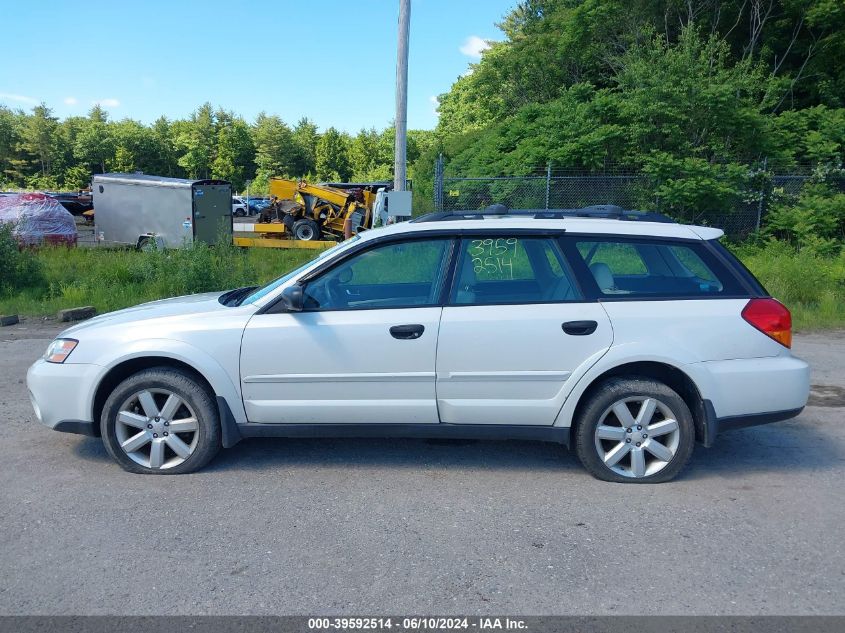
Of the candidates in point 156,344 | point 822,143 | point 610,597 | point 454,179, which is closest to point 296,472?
point 156,344

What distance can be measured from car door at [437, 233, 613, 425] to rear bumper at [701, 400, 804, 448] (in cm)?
79

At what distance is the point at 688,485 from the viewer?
4547 millimetres

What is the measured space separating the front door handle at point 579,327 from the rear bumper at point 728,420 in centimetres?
86

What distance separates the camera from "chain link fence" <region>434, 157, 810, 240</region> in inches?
625

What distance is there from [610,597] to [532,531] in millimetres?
711

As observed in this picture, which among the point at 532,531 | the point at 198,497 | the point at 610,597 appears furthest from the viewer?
the point at 198,497

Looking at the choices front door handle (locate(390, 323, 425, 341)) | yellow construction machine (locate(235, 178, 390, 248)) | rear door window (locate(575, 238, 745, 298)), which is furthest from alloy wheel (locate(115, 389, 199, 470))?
yellow construction machine (locate(235, 178, 390, 248))

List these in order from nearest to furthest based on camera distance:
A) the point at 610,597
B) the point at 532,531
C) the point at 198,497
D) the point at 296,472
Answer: the point at 610,597
the point at 532,531
the point at 198,497
the point at 296,472

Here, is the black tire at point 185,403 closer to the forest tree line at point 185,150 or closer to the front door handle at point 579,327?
the front door handle at point 579,327

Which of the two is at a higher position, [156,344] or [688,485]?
[156,344]

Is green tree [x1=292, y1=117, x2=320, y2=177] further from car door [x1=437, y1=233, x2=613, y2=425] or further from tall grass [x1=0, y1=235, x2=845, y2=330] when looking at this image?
car door [x1=437, y1=233, x2=613, y2=425]

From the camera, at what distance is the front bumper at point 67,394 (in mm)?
4598

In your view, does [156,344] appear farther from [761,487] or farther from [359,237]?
[761,487]

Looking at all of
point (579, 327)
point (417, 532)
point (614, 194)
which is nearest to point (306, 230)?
point (614, 194)
